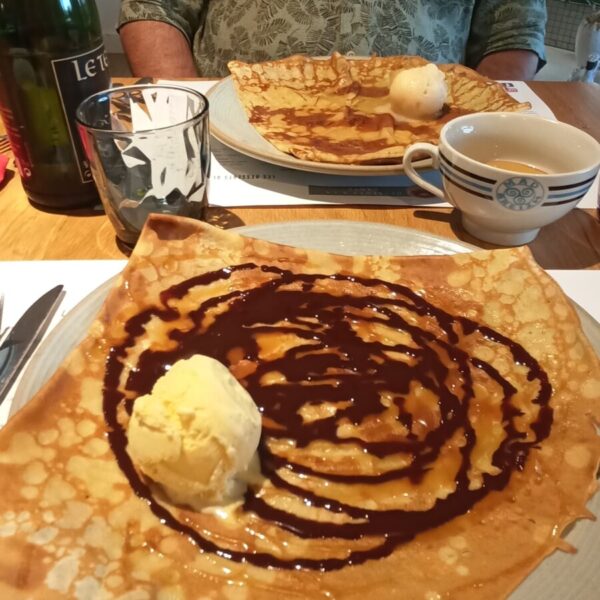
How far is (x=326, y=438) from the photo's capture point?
80 centimetres

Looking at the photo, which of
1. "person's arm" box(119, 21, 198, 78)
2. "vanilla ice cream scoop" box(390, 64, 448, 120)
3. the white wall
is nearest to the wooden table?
"vanilla ice cream scoop" box(390, 64, 448, 120)

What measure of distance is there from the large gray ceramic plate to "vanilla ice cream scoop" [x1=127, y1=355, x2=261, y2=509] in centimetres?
74

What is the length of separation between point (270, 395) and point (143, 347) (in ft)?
0.68

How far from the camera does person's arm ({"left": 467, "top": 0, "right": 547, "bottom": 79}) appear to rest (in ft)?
7.51

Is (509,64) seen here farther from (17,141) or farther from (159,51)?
(17,141)

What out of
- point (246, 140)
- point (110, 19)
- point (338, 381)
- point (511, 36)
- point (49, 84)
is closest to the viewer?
point (338, 381)

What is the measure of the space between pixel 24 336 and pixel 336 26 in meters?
1.61

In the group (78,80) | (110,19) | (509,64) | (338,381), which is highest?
(78,80)

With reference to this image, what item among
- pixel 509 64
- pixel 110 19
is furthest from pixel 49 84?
pixel 110 19

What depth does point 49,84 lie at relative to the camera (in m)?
1.15

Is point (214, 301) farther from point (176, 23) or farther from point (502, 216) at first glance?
point (176, 23)

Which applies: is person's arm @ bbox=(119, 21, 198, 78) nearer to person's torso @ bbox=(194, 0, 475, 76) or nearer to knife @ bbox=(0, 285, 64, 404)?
person's torso @ bbox=(194, 0, 475, 76)

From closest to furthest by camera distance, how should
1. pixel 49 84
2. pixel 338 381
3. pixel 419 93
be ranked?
pixel 338 381 < pixel 49 84 < pixel 419 93

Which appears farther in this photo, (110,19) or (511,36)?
(110,19)
